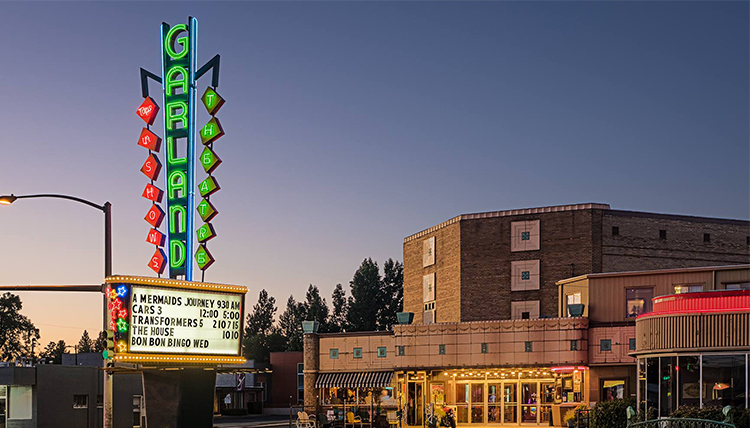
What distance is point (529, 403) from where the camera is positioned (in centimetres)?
4794

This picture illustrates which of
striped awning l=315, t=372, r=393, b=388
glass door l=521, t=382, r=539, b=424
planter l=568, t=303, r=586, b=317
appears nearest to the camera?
planter l=568, t=303, r=586, b=317

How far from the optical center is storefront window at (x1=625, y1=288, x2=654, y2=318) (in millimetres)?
43562

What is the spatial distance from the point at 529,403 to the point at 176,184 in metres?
21.9

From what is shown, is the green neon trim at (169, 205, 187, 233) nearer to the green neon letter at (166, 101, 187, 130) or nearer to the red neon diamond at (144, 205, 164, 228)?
the red neon diamond at (144, 205, 164, 228)

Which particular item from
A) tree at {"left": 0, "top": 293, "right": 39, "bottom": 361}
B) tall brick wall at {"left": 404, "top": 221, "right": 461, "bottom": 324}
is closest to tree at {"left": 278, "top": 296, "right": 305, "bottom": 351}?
tree at {"left": 0, "top": 293, "right": 39, "bottom": 361}

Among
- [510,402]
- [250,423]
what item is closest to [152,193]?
[510,402]

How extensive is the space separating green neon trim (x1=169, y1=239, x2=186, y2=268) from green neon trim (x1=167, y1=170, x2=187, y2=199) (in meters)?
1.76

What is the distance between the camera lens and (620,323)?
148 feet

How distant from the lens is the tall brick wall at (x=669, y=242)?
62.8 meters

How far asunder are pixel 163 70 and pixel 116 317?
1151 cm

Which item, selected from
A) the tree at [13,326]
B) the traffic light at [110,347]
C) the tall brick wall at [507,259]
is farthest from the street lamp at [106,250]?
the tree at [13,326]

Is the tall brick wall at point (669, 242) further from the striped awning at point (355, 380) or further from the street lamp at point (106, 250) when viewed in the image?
the street lamp at point (106, 250)

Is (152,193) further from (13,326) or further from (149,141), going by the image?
(13,326)

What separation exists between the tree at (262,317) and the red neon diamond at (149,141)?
101m
